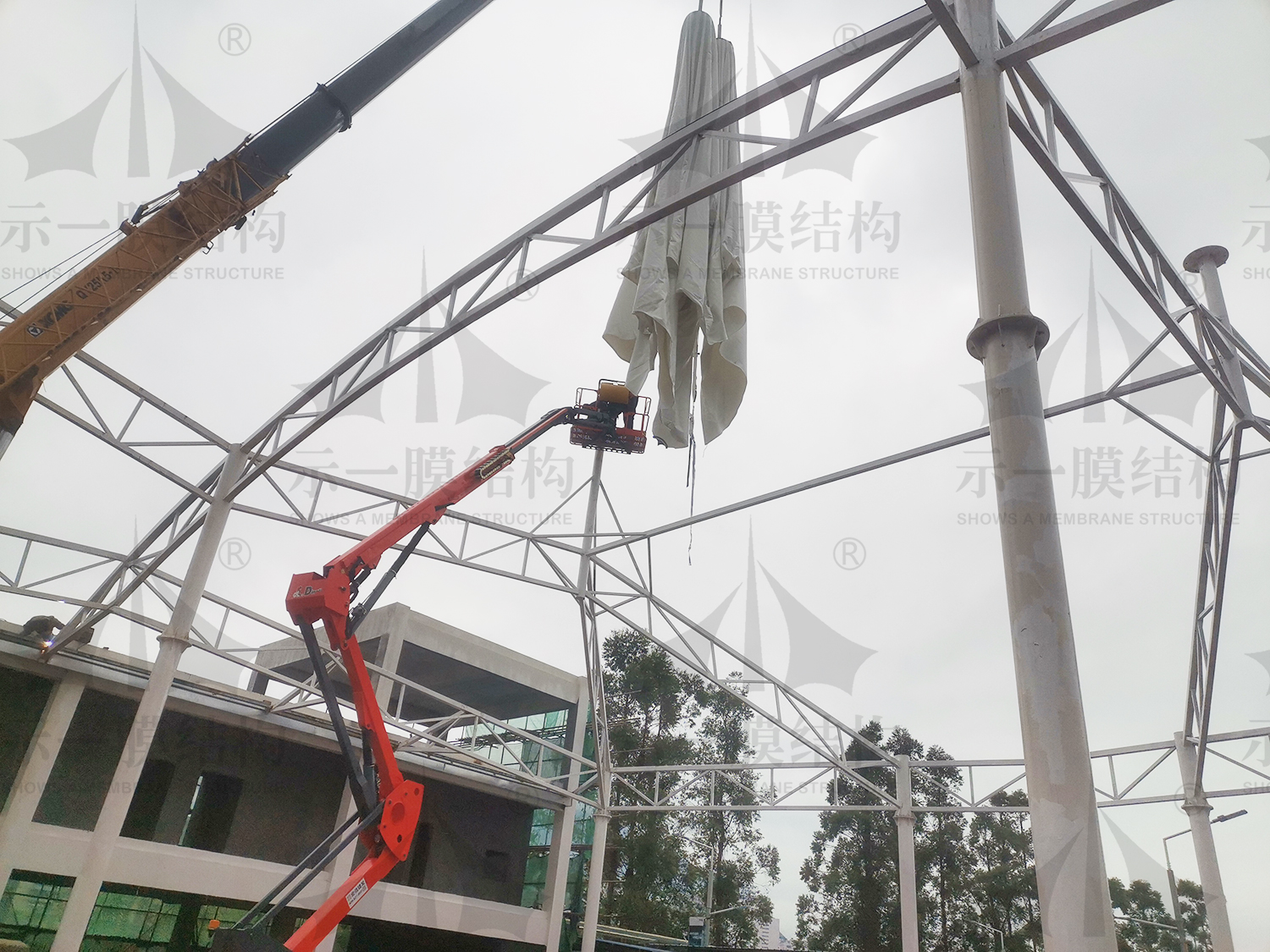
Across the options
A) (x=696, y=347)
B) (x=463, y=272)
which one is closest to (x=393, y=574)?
(x=463, y=272)

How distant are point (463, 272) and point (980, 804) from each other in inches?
498

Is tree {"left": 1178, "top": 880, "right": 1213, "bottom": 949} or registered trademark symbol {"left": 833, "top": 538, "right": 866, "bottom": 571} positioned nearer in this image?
registered trademark symbol {"left": 833, "top": 538, "right": 866, "bottom": 571}

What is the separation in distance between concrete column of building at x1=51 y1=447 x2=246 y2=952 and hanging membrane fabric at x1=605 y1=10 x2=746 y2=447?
709 centimetres

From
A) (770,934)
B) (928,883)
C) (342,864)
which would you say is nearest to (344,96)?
(342,864)

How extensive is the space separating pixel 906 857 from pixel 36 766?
14.0 metres

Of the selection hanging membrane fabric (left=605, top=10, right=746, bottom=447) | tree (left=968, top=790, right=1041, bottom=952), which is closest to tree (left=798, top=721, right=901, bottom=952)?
tree (left=968, top=790, right=1041, bottom=952)

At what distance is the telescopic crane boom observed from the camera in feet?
26.5

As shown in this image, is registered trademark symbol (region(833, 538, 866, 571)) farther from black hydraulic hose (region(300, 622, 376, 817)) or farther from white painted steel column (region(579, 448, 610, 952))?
black hydraulic hose (region(300, 622, 376, 817))

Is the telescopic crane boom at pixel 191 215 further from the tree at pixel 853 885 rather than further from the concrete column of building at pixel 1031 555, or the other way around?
the tree at pixel 853 885

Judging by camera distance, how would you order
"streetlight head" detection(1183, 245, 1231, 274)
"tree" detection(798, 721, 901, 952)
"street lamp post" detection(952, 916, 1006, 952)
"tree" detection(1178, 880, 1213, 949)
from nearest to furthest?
"streetlight head" detection(1183, 245, 1231, 274) → "street lamp post" detection(952, 916, 1006, 952) → "tree" detection(798, 721, 901, 952) → "tree" detection(1178, 880, 1213, 949)

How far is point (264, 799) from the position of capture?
55.8 ft

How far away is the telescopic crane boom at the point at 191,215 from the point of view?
8.09m

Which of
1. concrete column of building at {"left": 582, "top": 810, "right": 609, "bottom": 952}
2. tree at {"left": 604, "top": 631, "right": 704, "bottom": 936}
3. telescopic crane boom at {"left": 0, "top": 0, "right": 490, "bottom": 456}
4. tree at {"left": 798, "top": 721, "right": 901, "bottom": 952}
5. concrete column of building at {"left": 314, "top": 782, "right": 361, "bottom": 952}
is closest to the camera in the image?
telescopic crane boom at {"left": 0, "top": 0, "right": 490, "bottom": 456}

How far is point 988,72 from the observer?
16.3ft
